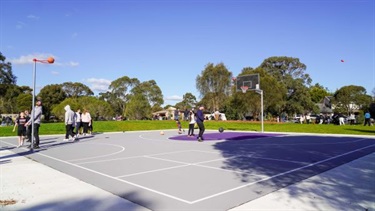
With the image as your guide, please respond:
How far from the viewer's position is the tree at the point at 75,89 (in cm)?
8069

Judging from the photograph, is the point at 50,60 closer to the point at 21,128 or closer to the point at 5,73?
the point at 21,128

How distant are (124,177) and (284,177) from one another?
3.66 m

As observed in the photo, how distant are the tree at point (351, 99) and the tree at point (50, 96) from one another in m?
67.9

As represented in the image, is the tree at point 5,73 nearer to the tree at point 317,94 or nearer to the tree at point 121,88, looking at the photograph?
the tree at point 121,88

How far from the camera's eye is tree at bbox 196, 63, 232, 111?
2437 inches

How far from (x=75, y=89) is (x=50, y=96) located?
11910 millimetres

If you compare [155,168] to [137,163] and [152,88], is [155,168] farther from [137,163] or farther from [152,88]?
[152,88]

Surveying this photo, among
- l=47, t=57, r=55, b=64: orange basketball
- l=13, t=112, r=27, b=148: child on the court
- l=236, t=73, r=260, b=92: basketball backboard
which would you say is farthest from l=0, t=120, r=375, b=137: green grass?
l=47, t=57, r=55, b=64: orange basketball

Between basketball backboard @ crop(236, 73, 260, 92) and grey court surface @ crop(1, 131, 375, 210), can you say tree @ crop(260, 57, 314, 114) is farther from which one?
grey court surface @ crop(1, 131, 375, 210)

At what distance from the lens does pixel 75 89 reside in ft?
271

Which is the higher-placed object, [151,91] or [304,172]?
[151,91]

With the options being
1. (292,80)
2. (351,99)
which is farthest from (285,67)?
(351,99)

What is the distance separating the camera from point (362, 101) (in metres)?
66.8

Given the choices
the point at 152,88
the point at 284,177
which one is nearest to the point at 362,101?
the point at 152,88
